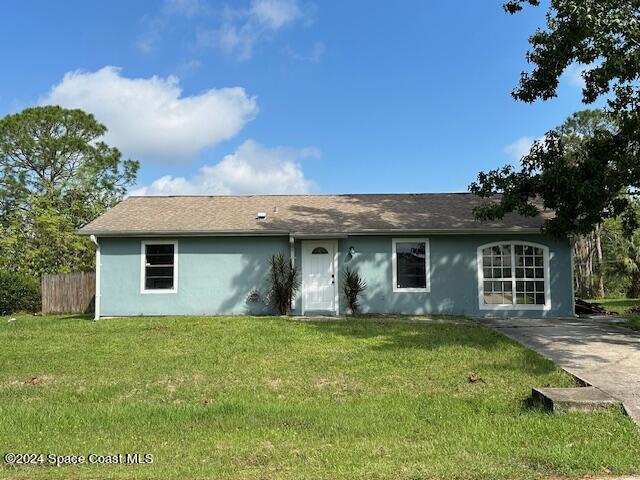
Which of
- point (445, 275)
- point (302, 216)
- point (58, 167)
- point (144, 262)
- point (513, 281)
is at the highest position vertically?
point (58, 167)

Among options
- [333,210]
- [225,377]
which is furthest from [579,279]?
[225,377]

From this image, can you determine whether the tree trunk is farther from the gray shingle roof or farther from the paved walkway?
the paved walkway

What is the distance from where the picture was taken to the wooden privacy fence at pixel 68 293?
18094 mm

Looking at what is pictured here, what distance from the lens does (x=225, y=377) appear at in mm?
8188

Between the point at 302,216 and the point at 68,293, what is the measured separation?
862 cm

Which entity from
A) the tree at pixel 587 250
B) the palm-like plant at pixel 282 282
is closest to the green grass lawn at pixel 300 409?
the palm-like plant at pixel 282 282

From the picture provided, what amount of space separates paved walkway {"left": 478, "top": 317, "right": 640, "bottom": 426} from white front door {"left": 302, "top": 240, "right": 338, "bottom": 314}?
426 cm

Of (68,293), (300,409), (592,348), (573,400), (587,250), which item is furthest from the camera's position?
(587,250)

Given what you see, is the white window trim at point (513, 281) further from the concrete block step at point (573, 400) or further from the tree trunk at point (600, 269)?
the tree trunk at point (600, 269)

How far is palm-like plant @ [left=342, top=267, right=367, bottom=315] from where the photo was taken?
14805 mm

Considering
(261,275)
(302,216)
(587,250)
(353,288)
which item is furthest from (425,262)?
(587,250)

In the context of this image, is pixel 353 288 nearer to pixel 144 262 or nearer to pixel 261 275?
pixel 261 275

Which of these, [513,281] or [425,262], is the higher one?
[425,262]

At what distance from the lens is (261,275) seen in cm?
1529
